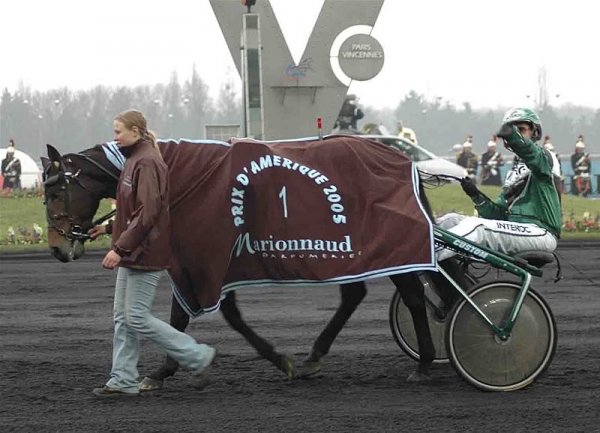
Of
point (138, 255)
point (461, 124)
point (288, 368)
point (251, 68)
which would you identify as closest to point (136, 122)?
point (138, 255)

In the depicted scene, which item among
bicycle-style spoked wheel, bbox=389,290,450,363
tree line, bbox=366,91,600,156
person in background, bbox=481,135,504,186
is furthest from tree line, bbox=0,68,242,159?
bicycle-style spoked wheel, bbox=389,290,450,363

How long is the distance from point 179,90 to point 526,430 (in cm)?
11573

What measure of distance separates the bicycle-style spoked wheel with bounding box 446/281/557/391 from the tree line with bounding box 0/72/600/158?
86.4 metres

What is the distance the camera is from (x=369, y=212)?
24.4 ft

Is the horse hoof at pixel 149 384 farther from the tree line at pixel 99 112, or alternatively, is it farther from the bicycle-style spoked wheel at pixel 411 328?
the tree line at pixel 99 112

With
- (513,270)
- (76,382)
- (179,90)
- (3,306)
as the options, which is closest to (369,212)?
(513,270)

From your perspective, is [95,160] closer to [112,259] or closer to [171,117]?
[112,259]

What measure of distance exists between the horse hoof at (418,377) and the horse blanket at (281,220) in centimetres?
77

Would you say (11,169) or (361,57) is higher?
(361,57)

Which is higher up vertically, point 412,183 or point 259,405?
point 412,183

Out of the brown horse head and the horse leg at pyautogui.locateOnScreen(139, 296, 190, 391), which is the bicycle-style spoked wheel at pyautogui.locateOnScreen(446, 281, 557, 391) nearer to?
the horse leg at pyautogui.locateOnScreen(139, 296, 190, 391)

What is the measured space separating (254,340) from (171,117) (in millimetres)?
103924

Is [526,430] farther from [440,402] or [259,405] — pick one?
[259,405]

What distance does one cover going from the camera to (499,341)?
24.5ft
